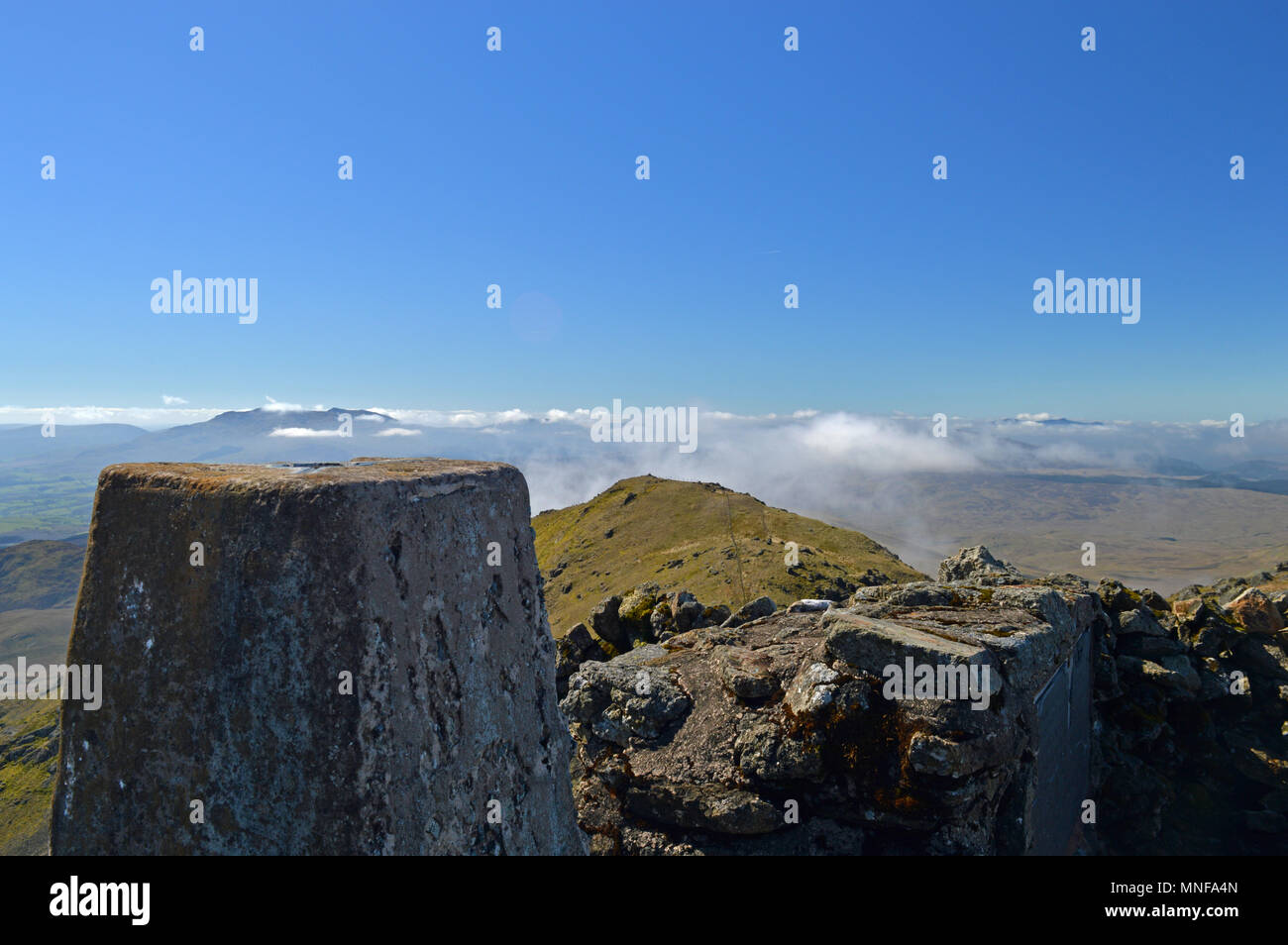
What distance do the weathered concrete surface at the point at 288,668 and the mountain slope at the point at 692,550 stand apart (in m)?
46.9

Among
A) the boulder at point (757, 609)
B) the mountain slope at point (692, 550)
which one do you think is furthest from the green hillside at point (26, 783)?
the boulder at point (757, 609)

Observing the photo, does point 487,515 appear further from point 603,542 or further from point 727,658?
point 603,542

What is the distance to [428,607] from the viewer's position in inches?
182

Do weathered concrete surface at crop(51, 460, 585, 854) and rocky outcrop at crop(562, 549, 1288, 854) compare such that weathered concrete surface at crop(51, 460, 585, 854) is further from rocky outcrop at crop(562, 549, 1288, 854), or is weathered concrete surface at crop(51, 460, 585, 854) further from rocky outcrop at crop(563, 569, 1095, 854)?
rocky outcrop at crop(562, 549, 1288, 854)

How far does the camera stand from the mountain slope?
58781mm

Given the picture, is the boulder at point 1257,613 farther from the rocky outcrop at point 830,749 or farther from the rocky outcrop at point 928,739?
the rocky outcrop at point 830,749

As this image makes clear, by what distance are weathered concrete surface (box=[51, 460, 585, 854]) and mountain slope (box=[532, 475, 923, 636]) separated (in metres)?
46.9

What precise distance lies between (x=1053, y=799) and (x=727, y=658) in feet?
16.3

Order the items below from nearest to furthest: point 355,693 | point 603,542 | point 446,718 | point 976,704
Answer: point 355,693
point 446,718
point 976,704
point 603,542

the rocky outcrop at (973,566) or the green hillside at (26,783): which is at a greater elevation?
the rocky outcrop at (973,566)

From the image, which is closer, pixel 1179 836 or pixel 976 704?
pixel 976 704

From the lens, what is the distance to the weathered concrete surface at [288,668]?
4.14m
